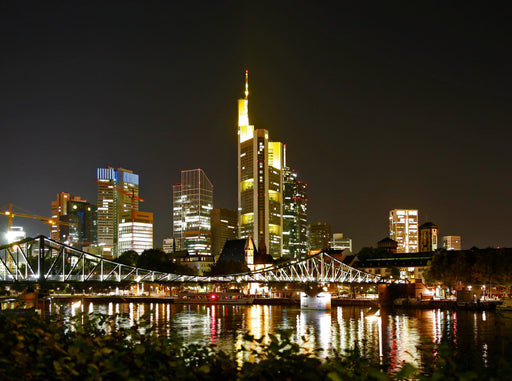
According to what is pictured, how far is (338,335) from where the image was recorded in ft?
174

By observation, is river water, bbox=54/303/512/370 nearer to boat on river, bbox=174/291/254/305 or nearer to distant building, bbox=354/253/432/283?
boat on river, bbox=174/291/254/305

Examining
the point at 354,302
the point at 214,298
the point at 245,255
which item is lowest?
the point at 354,302

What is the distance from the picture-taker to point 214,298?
394 feet

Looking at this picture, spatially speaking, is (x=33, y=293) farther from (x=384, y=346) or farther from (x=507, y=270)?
(x=507, y=270)

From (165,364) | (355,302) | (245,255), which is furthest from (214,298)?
(165,364)

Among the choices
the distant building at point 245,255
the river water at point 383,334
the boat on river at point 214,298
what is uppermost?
the distant building at point 245,255

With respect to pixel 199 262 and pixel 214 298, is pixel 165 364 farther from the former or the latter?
pixel 199 262

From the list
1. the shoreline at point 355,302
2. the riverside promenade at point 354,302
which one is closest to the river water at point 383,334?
the shoreline at point 355,302

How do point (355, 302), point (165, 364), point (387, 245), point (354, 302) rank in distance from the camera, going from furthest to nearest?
1. point (387, 245)
2. point (354, 302)
3. point (355, 302)
4. point (165, 364)

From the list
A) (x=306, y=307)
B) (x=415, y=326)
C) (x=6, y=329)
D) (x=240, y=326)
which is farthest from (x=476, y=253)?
(x=6, y=329)

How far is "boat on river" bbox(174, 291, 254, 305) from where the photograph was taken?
118m

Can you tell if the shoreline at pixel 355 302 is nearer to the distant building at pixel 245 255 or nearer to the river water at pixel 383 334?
the river water at pixel 383 334

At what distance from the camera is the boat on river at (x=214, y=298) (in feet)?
387

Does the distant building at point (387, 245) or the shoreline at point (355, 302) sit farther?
the distant building at point (387, 245)
